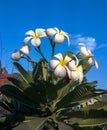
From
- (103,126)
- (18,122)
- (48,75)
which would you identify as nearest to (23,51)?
(48,75)

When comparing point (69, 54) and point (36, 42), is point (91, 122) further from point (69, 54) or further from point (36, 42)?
point (36, 42)

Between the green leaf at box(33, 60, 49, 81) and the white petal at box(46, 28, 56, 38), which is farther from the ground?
the white petal at box(46, 28, 56, 38)

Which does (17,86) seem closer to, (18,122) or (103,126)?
(18,122)

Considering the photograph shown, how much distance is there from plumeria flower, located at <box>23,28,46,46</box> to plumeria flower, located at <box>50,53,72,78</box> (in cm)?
34

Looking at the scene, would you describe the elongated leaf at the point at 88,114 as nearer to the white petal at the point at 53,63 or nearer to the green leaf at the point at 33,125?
the green leaf at the point at 33,125

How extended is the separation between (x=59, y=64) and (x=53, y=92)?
0.40 metres

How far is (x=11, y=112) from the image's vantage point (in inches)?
180

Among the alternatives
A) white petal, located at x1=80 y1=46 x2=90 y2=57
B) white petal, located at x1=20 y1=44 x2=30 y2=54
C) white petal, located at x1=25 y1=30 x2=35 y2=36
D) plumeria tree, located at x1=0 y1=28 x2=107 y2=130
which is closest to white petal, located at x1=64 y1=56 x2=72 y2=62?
plumeria tree, located at x1=0 y1=28 x2=107 y2=130

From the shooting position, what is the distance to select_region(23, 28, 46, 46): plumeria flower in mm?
4188

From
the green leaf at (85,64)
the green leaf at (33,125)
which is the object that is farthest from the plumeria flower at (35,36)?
the green leaf at (33,125)

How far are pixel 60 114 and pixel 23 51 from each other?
691mm

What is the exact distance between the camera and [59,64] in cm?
378

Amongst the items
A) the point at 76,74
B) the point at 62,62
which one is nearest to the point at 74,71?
the point at 76,74

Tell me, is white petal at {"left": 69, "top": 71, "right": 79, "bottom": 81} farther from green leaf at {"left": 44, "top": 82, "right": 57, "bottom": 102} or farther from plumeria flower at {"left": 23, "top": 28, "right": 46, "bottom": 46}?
plumeria flower at {"left": 23, "top": 28, "right": 46, "bottom": 46}
